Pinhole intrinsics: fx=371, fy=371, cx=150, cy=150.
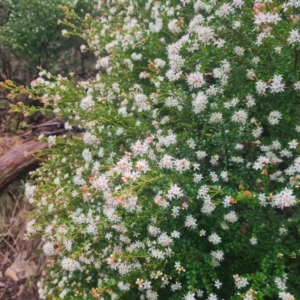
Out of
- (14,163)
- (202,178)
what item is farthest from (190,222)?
(14,163)

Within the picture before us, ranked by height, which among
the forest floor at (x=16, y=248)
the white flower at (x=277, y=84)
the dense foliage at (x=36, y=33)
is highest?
the dense foliage at (x=36, y=33)

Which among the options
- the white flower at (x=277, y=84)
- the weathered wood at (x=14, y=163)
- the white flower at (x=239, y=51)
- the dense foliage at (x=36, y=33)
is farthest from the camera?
the dense foliage at (x=36, y=33)

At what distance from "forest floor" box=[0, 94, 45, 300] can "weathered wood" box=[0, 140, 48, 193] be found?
0.14 meters

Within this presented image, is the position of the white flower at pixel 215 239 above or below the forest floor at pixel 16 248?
above

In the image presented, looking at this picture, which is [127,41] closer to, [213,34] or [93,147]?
A: [93,147]

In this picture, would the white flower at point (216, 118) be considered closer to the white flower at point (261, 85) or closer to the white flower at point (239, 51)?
the white flower at point (261, 85)

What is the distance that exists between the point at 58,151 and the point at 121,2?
160cm

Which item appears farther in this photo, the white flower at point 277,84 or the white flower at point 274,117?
the white flower at point 274,117

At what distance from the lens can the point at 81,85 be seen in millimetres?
2730

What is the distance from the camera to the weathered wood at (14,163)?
3711mm

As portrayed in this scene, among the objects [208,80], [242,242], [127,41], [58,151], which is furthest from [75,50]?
[242,242]

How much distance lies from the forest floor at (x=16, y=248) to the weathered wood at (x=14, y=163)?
141 mm

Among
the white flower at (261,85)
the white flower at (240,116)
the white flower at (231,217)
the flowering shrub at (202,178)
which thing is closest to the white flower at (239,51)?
the flowering shrub at (202,178)

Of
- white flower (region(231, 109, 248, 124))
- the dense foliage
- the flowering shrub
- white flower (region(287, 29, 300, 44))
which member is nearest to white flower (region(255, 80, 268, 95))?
the flowering shrub
